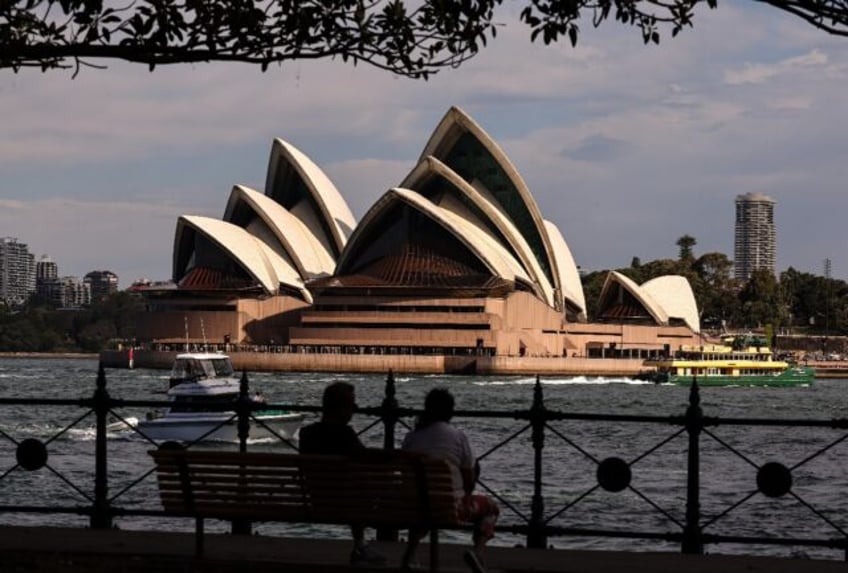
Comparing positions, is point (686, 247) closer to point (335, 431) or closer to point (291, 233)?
point (291, 233)

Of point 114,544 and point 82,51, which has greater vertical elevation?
point 82,51

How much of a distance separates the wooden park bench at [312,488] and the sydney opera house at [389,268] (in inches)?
3727

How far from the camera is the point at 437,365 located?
115 metres

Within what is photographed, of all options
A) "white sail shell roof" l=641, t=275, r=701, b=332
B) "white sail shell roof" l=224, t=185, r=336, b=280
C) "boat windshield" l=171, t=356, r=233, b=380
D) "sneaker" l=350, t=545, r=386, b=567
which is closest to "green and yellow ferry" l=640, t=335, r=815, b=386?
"white sail shell roof" l=641, t=275, r=701, b=332

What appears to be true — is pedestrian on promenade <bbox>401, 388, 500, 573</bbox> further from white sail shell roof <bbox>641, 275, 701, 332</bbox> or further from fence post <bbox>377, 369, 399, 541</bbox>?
white sail shell roof <bbox>641, 275, 701, 332</bbox>

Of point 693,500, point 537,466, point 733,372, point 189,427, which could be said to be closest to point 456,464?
point 537,466

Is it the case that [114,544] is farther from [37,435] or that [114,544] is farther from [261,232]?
[261,232]

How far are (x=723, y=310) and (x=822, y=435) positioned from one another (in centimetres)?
13068

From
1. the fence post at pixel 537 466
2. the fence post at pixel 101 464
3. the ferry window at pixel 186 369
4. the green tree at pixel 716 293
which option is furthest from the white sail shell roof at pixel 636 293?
the fence post at pixel 537 466

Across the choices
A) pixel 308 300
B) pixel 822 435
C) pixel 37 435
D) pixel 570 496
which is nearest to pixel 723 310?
pixel 308 300

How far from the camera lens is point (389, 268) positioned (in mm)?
112750

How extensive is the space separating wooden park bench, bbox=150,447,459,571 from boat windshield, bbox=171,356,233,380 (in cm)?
3919

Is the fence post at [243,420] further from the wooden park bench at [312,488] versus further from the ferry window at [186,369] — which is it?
the ferry window at [186,369]

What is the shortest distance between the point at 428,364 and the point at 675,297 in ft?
91.9
